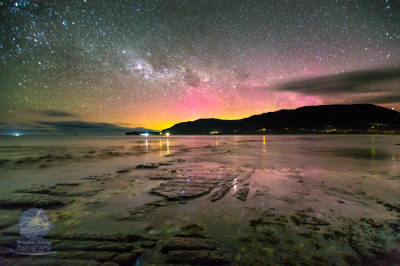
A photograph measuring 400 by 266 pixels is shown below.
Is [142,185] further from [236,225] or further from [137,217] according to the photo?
[236,225]

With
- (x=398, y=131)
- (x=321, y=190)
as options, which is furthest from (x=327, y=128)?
(x=321, y=190)

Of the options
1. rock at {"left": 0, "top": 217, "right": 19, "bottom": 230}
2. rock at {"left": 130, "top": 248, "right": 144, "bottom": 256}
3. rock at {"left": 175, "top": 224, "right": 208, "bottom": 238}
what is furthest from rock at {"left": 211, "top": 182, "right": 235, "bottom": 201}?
rock at {"left": 0, "top": 217, "right": 19, "bottom": 230}

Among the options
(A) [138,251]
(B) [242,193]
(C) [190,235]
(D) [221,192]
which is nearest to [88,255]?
(A) [138,251]

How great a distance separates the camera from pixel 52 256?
305cm

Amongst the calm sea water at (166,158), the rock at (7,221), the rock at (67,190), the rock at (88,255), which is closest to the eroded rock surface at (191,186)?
the rock at (67,190)

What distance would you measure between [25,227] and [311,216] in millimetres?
6975

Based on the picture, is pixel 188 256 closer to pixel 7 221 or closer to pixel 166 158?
pixel 7 221

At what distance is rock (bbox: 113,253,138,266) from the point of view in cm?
293

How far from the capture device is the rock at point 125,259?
293 centimetres

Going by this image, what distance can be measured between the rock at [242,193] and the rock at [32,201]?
569cm

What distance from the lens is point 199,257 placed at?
3.02 m

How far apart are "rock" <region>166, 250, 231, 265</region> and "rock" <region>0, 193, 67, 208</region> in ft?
14.8

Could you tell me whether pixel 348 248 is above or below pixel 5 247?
below

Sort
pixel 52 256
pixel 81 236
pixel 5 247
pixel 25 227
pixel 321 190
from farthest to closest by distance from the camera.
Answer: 1. pixel 321 190
2. pixel 25 227
3. pixel 81 236
4. pixel 5 247
5. pixel 52 256
